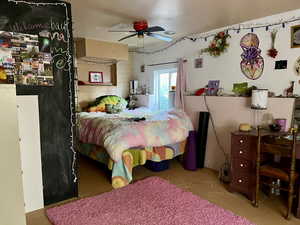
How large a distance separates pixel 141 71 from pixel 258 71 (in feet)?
9.49

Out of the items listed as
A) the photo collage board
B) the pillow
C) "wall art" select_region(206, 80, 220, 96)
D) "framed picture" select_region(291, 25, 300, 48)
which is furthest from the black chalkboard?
"framed picture" select_region(291, 25, 300, 48)

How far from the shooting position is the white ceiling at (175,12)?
8.31ft

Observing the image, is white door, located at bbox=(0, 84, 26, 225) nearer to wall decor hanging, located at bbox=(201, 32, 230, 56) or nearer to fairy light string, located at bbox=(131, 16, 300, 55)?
wall decor hanging, located at bbox=(201, 32, 230, 56)

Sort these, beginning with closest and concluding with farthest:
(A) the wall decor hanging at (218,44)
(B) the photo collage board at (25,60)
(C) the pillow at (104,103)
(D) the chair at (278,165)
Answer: (B) the photo collage board at (25,60)
(D) the chair at (278,165)
(A) the wall decor hanging at (218,44)
(C) the pillow at (104,103)

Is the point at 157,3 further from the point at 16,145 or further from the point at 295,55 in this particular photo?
the point at 16,145

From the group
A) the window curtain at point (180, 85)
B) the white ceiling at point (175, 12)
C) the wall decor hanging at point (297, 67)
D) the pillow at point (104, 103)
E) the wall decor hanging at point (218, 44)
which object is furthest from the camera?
the pillow at point (104, 103)

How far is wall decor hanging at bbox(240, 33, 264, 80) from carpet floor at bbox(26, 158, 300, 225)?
5.38ft

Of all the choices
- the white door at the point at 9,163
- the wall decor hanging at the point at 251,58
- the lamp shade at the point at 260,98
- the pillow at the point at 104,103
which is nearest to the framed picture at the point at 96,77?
the pillow at the point at 104,103

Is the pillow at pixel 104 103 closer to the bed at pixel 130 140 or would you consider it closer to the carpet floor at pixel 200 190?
the bed at pixel 130 140

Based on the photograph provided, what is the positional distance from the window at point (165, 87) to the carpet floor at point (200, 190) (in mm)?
1334

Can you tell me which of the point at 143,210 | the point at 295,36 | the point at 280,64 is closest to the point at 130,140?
the point at 143,210

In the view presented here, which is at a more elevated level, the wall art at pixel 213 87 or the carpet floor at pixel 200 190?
the wall art at pixel 213 87

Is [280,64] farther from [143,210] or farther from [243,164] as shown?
[143,210]

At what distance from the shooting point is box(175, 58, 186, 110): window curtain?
161 inches
